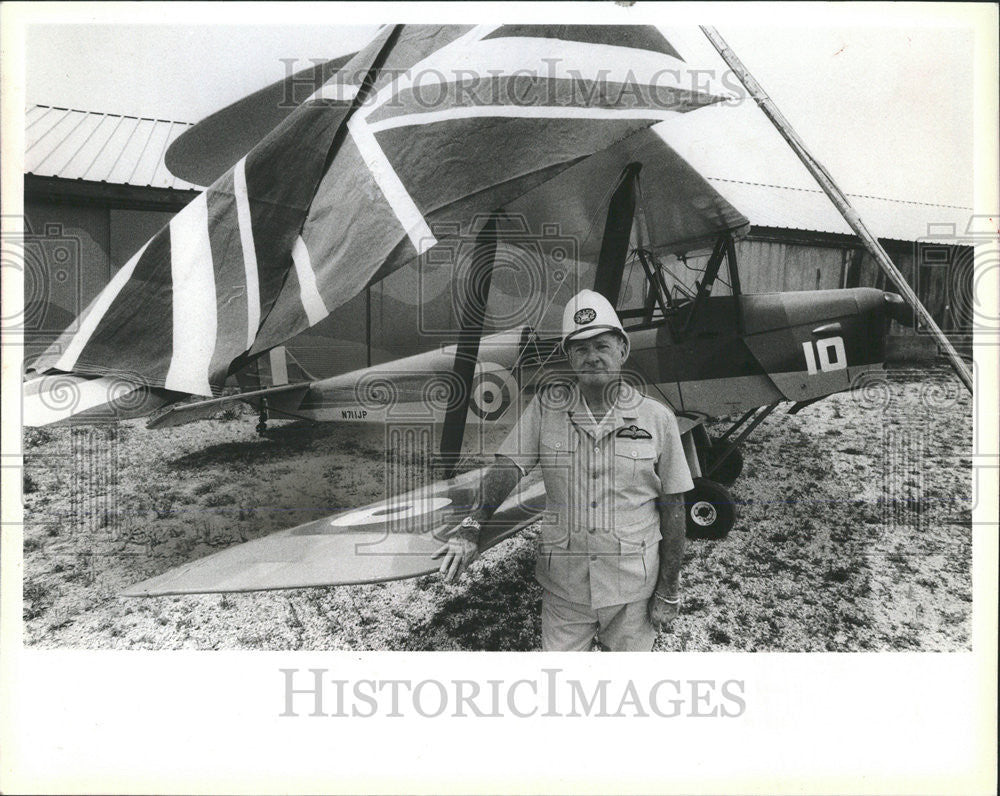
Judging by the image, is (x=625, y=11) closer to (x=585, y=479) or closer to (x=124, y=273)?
(x=585, y=479)

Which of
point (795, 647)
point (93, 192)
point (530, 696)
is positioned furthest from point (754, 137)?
point (93, 192)

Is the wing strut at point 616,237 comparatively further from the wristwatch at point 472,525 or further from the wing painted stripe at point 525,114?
the wristwatch at point 472,525

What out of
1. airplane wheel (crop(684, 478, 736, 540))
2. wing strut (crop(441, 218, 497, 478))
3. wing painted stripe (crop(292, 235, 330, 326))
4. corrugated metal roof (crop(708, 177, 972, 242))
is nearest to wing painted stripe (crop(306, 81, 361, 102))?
wing painted stripe (crop(292, 235, 330, 326))

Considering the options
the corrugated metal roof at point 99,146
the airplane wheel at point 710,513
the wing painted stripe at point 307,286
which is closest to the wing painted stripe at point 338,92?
the wing painted stripe at point 307,286

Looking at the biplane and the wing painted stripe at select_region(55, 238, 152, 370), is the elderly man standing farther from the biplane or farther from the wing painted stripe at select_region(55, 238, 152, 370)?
the wing painted stripe at select_region(55, 238, 152, 370)

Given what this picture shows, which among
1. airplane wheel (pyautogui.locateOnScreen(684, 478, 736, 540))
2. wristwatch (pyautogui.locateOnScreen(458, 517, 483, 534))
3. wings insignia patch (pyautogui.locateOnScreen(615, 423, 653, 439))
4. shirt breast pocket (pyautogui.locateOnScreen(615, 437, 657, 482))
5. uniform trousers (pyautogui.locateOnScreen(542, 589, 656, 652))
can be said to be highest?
wings insignia patch (pyautogui.locateOnScreen(615, 423, 653, 439))

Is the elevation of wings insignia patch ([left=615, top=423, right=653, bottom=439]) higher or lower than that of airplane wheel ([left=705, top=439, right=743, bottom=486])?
higher

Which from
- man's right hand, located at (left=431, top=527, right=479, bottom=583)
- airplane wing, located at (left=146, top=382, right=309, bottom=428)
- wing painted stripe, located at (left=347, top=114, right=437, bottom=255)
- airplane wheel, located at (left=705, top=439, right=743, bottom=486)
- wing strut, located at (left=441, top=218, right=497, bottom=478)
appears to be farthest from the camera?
airplane wheel, located at (left=705, top=439, right=743, bottom=486)

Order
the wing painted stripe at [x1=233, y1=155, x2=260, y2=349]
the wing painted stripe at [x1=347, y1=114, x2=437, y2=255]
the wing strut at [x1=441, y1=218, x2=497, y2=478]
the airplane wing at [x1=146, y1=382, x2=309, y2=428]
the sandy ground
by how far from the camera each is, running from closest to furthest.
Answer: the wing painted stripe at [x1=347, y1=114, x2=437, y2=255], the wing painted stripe at [x1=233, y1=155, x2=260, y2=349], the sandy ground, the wing strut at [x1=441, y1=218, x2=497, y2=478], the airplane wing at [x1=146, y1=382, x2=309, y2=428]
